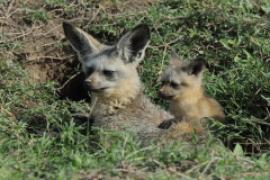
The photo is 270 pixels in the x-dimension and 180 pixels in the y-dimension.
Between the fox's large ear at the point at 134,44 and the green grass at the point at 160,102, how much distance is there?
88 centimetres

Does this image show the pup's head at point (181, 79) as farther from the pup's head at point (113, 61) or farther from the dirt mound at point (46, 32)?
the dirt mound at point (46, 32)

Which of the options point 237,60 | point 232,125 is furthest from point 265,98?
point 237,60

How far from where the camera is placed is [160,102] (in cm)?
894

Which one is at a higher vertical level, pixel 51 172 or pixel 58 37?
pixel 58 37

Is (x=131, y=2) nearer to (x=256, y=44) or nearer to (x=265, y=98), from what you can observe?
(x=256, y=44)

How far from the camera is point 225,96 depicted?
8375mm

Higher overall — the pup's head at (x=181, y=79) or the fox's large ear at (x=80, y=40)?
the fox's large ear at (x=80, y=40)

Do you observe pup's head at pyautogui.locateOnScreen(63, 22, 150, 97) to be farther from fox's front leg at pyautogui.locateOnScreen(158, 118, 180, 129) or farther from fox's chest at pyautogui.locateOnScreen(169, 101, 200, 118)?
fox's front leg at pyautogui.locateOnScreen(158, 118, 180, 129)

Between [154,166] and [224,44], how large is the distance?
12.3 feet

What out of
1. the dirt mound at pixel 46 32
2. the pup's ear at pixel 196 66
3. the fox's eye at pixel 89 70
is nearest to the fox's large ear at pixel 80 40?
the fox's eye at pixel 89 70

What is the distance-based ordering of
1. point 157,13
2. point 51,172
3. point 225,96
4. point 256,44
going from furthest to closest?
point 157,13, point 256,44, point 225,96, point 51,172

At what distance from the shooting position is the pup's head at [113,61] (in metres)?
7.86

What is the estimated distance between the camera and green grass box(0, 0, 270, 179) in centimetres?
564

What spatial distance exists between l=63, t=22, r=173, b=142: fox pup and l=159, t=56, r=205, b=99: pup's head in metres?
0.27
